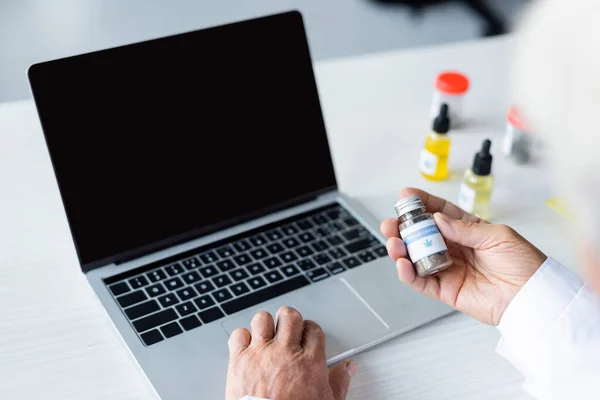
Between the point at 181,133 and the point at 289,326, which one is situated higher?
the point at 181,133

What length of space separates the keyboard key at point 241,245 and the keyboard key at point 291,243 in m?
0.06

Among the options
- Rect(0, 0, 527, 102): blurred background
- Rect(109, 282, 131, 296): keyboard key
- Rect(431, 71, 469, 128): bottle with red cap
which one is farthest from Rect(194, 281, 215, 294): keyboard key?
Rect(0, 0, 527, 102): blurred background

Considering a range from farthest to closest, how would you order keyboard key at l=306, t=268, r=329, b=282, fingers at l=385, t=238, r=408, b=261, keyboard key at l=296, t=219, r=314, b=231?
keyboard key at l=296, t=219, r=314, b=231 < keyboard key at l=306, t=268, r=329, b=282 < fingers at l=385, t=238, r=408, b=261

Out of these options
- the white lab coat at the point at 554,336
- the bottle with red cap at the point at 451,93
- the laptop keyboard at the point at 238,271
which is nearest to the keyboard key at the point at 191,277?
the laptop keyboard at the point at 238,271

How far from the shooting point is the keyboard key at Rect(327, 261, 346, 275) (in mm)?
1161

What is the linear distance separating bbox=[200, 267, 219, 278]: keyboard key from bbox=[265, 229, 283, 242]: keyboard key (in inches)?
4.6

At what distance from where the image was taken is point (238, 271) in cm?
115

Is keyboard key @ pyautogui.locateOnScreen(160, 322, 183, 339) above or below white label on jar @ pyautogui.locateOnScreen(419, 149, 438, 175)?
above

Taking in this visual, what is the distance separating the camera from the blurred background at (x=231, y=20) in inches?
124

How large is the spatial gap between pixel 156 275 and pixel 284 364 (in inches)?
11.1

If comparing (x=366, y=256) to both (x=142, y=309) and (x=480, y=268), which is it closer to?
(x=480, y=268)

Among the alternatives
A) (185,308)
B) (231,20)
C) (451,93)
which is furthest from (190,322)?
(231,20)

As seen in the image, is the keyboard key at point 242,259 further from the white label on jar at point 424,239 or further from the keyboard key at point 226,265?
the white label on jar at point 424,239

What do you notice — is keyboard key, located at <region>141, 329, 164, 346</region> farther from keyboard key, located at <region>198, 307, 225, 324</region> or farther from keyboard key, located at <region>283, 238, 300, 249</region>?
keyboard key, located at <region>283, 238, 300, 249</region>
